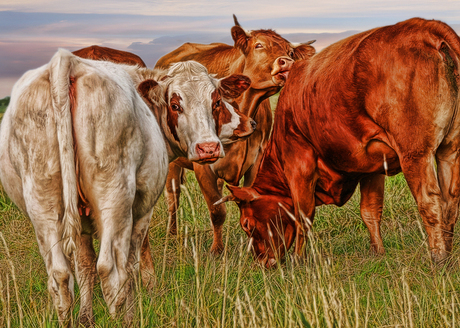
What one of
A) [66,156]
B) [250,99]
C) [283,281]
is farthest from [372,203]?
[66,156]

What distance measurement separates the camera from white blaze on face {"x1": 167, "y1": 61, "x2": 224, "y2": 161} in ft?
14.3

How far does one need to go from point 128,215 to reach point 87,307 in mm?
709

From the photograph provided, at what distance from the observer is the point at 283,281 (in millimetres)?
3029

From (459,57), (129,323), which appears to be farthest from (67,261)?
(459,57)

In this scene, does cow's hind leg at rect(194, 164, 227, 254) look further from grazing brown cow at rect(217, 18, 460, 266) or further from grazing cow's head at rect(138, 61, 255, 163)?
grazing cow's head at rect(138, 61, 255, 163)

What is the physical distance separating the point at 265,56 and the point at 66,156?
3437 mm

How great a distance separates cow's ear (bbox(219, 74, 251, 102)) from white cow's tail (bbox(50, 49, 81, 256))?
217 cm

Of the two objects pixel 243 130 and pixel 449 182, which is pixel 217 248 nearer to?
pixel 243 130

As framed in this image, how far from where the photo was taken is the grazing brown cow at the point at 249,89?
6086 mm

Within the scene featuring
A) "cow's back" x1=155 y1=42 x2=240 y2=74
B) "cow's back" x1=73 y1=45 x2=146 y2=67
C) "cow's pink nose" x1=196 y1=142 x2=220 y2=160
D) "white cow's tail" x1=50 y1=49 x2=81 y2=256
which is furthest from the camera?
"cow's back" x1=155 y1=42 x2=240 y2=74

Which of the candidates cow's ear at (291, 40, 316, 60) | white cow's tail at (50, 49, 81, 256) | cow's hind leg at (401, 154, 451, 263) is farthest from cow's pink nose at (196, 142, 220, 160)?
cow's ear at (291, 40, 316, 60)

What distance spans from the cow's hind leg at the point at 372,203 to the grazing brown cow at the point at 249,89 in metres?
1.42

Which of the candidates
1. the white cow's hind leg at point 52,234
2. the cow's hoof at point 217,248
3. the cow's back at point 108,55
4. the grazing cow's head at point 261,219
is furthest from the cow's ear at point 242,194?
the cow's back at point 108,55

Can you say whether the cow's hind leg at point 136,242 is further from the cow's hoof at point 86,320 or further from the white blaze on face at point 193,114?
the white blaze on face at point 193,114
